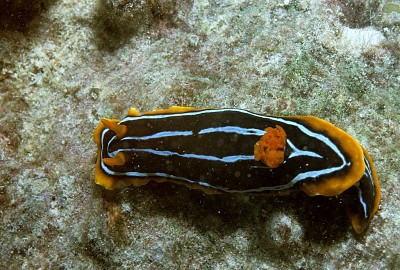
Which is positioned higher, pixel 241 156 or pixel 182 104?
pixel 241 156

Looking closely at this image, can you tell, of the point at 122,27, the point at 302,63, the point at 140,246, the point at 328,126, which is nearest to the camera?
the point at 328,126

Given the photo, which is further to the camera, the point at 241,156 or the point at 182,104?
the point at 182,104

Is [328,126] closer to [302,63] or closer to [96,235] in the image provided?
[302,63]

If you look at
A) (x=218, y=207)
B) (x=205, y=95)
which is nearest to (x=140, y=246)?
(x=218, y=207)

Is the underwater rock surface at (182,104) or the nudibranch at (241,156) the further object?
the underwater rock surface at (182,104)

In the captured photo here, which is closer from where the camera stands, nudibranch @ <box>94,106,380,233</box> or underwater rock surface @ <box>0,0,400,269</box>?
nudibranch @ <box>94,106,380,233</box>

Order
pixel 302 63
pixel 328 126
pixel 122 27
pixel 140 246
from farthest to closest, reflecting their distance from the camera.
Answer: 1. pixel 122 27
2. pixel 302 63
3. pixel 140 246
4. pixel 328 126

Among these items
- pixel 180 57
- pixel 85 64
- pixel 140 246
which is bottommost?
pixel 140 246

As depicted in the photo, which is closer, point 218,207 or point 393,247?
point 393,247
